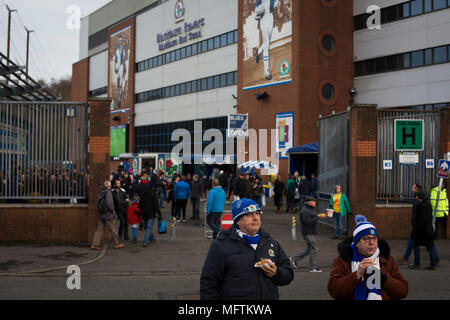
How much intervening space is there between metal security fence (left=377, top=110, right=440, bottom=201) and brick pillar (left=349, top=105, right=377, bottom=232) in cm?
62

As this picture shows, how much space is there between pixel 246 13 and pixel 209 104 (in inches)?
400

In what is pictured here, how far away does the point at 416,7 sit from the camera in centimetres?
3328

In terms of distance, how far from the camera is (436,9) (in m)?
31.9

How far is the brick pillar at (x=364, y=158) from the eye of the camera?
15500 mm

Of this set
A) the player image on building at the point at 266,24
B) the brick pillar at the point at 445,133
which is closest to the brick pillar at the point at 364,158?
the brick pillar at the point at 445,133

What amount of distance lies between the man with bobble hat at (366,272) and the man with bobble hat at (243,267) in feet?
1.51

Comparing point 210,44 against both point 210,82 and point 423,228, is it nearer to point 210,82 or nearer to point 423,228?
point 210,82

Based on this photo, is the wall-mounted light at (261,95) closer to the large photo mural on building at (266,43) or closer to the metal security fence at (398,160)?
the large photo mural on building at (266,43)

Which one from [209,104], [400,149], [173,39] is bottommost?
[400,149]

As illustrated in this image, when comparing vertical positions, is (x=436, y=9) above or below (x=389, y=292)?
above

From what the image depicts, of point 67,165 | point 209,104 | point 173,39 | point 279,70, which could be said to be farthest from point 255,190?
point 173,39

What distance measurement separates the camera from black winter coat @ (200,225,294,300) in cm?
405

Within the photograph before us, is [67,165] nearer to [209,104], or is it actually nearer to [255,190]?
[255,190]
